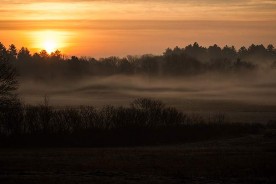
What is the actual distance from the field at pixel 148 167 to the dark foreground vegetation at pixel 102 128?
1200cm

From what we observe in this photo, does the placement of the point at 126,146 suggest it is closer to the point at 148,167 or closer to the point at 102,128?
the point at 102,128

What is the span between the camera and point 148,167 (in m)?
34.8

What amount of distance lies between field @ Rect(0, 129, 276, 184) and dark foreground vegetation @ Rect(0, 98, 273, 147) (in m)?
12.0

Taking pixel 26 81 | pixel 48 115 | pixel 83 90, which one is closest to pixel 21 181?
pixel 48 115

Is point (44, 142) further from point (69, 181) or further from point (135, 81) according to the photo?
point (135, 81)

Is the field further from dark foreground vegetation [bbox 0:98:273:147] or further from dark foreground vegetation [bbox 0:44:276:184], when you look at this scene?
dark foreground vegetation [bbox 0:98:273:147]

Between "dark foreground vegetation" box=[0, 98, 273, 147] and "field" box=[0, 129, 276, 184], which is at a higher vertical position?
"dark foreground vegetation" box=[0, 98, 273, 147]

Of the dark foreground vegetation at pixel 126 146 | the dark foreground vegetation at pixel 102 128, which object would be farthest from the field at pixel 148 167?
the dark foreground vegetation at pixel 102 128

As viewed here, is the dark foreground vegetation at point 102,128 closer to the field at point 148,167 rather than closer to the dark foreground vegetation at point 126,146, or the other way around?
the dark foreground vegetation at point 126,146

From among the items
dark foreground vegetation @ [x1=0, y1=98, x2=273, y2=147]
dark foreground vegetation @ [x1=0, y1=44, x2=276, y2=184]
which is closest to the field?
dark foreground vegetation @ [x1=0, y1=44, x2=276, y2=184]

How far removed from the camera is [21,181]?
27453mm

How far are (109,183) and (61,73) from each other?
557 feet

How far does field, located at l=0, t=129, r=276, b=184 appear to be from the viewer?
96.5ft

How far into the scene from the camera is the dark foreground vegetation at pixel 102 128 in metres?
56.0
